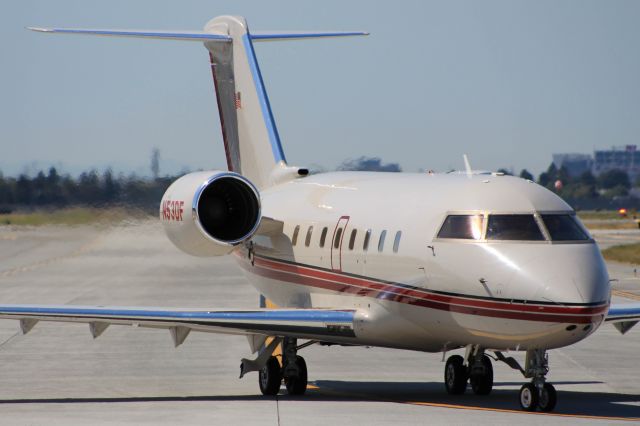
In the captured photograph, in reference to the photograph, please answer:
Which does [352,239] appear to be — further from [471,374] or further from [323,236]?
[471,374]

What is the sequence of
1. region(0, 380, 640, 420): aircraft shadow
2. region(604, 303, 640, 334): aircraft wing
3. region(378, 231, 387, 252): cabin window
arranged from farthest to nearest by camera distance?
1. region(604, 303, 640, 334): aircraft wing
2. region(378, 231, 387, 252): cabin window
3. region(0, 380, 640, 420): aircraft shadow

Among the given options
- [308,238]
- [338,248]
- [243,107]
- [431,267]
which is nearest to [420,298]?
[431,267]

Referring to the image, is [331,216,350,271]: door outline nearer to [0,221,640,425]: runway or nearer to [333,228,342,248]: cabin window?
[333,228,342,248]: cabin window

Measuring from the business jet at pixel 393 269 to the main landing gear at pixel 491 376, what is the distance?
2 centimetres

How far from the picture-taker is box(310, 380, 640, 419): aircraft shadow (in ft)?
56.1

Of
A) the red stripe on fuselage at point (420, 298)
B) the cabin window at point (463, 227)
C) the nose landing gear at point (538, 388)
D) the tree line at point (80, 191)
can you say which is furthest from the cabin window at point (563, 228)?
the tree line at point (80, 191)

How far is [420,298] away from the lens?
17141 mm

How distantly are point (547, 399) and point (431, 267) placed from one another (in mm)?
2178

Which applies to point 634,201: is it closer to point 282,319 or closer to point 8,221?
point 8,221

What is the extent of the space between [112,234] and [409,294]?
19664mm

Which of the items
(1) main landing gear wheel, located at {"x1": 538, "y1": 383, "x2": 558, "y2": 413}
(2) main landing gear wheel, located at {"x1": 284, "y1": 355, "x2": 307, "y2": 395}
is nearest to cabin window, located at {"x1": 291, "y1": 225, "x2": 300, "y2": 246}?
(2) main landing gear wheel, located at {"x1": 284, "y1": 355, "x2": 307, "y2": 395}

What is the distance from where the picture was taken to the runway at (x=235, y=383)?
16.4 meters

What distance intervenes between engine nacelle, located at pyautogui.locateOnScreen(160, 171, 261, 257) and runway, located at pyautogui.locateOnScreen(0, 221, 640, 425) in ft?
7.12

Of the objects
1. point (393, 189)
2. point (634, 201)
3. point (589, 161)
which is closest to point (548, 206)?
point (393, 189)
